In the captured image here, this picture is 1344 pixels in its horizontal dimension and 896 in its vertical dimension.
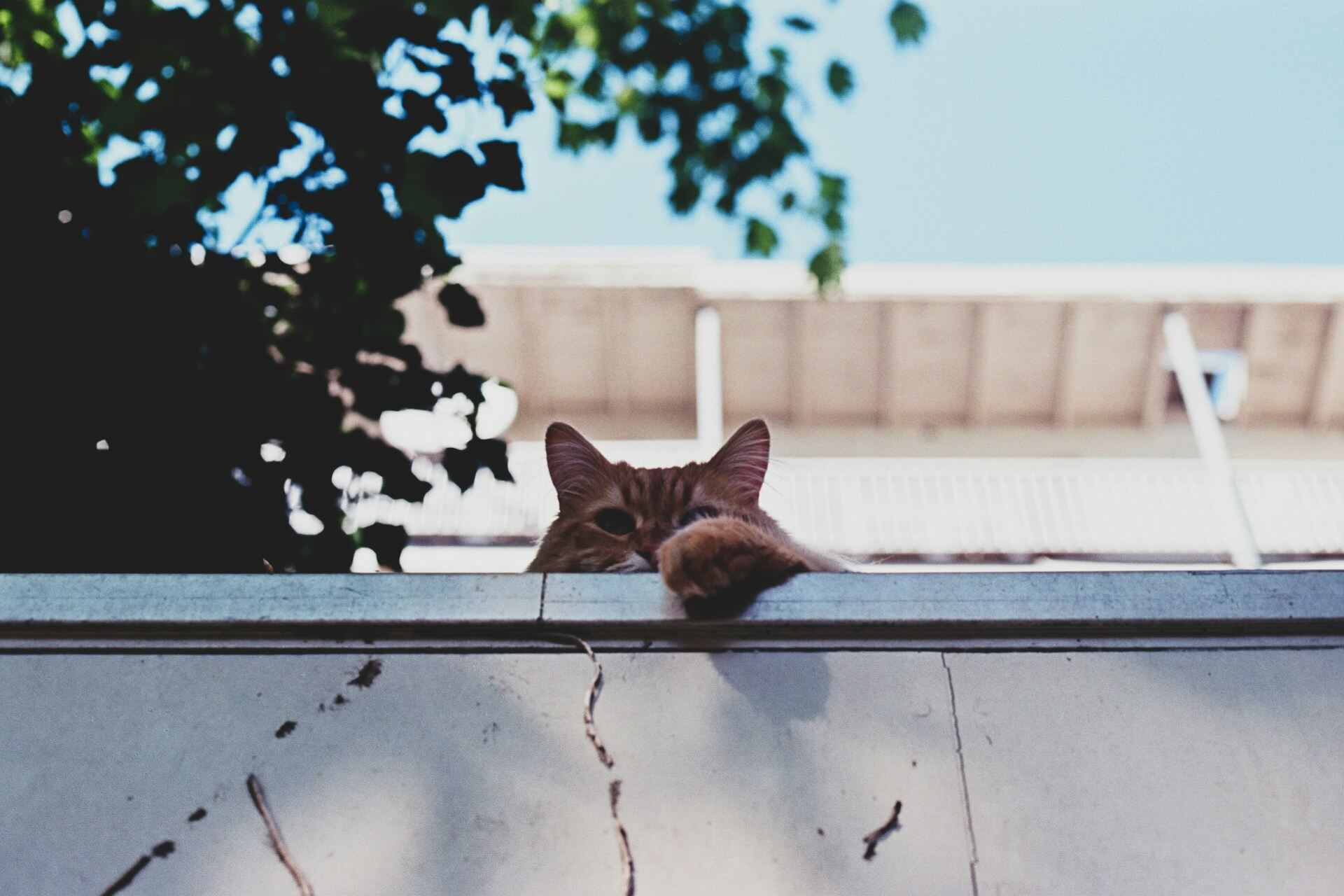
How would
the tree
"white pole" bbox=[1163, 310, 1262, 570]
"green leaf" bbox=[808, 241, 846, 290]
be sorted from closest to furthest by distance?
the tree, "green leaf" bbox=[808, 241, 846, 290], "white pole" bbox=[1163, 310, 1262, 570]

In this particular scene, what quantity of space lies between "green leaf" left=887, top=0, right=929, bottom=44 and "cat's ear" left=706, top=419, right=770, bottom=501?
1.28 m

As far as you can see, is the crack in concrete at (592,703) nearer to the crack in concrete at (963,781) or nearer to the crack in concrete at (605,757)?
the crack in concrete at (605,757)

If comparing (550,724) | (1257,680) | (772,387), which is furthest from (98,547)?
(772,387)

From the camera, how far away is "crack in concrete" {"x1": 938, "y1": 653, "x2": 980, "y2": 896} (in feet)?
3.41

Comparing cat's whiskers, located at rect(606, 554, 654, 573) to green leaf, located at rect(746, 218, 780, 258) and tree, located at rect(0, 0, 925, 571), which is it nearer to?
tree, located at rect(0, 0, 925, 571)

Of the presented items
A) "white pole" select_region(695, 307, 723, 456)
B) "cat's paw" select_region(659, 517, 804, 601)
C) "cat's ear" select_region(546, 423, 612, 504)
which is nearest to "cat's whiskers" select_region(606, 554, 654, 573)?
"cat's ear" select_region(546, 423, 612, 504)

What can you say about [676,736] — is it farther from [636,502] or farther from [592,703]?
[636,502]

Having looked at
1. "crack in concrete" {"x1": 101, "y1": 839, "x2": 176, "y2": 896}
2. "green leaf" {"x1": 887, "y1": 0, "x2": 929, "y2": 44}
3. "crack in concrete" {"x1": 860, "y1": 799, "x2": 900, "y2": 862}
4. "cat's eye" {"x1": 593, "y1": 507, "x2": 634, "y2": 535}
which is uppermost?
"green leaf" {"x1": 887, "y1": 0, "x2": 929, "y2": 44}

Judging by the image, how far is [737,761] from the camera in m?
1.12

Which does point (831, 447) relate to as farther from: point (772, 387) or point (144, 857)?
point (144, 857)

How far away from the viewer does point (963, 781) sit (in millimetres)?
1102

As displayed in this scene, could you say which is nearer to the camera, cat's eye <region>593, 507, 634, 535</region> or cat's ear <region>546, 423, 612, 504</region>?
cat's eye <region>593, 507, 634, 535</region>

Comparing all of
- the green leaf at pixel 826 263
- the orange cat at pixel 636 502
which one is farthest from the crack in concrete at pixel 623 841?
the green leaf at pixel 826 263

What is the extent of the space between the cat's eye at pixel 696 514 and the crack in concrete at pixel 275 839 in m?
1.21
